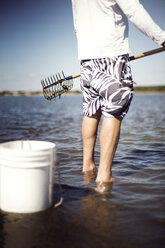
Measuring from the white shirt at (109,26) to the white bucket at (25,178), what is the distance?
50.7 inches

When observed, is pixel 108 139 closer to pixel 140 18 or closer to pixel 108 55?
pixel 108 55

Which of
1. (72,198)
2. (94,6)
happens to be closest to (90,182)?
(72,198)

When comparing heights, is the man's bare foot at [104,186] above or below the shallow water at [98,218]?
above

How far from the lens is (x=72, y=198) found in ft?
8.36

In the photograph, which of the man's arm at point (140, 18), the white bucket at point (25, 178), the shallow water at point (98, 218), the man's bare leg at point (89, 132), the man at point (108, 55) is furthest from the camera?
the man's bare leg at point (89, 132)

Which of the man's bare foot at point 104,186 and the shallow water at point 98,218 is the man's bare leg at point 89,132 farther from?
the man's bare foot at point 104,186

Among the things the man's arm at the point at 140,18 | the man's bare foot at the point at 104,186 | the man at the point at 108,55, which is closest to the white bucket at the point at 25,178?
the man's bare foot at the point at 104,186

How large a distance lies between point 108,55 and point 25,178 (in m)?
1.52

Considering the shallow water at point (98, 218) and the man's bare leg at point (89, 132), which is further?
the man's bare leg at point (89, 132)

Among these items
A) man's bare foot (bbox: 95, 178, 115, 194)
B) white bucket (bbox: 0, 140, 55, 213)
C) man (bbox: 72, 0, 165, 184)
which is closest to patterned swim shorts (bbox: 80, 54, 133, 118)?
man (bbox: 72, 0, 165, 184)

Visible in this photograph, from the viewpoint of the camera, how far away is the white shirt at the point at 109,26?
2.51m

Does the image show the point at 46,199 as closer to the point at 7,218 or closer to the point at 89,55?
the point at 7,218

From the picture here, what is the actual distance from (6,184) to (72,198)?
74cm

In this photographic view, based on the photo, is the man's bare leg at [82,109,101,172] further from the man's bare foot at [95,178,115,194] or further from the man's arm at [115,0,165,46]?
the man's arm at [115,0,165,46]
